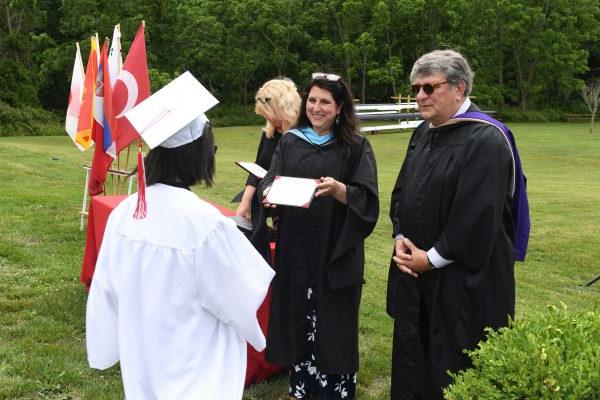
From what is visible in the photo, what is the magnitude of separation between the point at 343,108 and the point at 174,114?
5.20 feet

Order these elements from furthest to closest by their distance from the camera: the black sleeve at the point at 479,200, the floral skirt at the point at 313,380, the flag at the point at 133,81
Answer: the flag at the point at 133,81, the floral skirt at the point at 313,380, the black sleeve at the point at 479,200

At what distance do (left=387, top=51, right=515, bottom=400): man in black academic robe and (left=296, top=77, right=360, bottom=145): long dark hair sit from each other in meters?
0.46

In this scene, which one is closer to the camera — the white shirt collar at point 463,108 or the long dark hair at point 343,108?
the white shirt collar at point 463,108

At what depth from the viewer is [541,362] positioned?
6.47 ft

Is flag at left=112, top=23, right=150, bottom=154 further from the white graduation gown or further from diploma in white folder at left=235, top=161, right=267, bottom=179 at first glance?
the white graduation gown

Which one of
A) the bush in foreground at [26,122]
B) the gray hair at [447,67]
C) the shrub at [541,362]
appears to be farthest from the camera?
the bush in foreground at [26,122]

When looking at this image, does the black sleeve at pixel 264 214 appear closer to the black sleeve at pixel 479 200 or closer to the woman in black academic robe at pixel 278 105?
the woman in black academic robe at pixel 278 105

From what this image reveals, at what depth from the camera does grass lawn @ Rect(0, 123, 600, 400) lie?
13.9ft

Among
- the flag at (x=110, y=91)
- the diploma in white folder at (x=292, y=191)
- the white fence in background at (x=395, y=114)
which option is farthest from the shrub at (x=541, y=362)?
the white fence in background at (x=395, y=114)

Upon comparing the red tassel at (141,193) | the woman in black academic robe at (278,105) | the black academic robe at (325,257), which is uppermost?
the woman in black academic robe at (278,105)

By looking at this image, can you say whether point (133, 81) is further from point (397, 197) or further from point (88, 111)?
point (397, 197)

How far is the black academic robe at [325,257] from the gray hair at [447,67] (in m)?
0.70

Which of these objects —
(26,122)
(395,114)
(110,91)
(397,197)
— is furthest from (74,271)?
(395,114)

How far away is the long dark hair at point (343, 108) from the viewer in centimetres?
370
